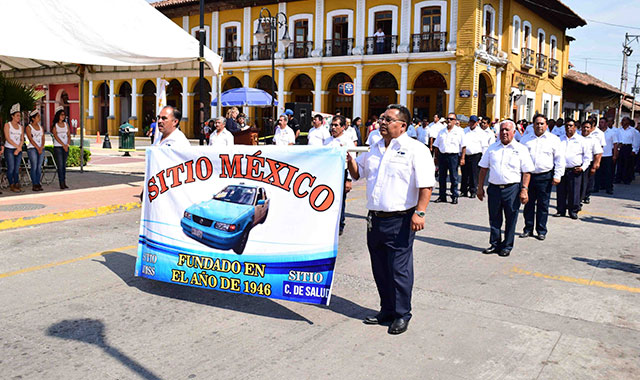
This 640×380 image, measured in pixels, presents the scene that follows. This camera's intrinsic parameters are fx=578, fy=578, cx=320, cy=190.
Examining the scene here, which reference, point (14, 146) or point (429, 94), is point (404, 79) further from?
point (14, 146)

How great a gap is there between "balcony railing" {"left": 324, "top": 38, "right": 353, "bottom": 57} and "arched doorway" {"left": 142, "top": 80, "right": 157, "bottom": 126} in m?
15.7

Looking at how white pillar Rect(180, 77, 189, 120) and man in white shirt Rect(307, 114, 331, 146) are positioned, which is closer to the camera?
man in white shirt Rect(307, 114, 331, 146)

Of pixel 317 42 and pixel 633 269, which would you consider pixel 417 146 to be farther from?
pixel 317 42

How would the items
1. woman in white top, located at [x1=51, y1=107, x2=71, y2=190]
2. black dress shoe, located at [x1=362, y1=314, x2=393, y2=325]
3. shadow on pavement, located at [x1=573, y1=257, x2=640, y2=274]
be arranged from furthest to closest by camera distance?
Answer: woman in white top, located at [x1=51, y1=107, x2=71, y2=190]
shadow on pavement, located at [x1=573, y1=257, x2=640, y2=274]
black dress shoe, located at [x1=362, y1=314, x2=393, y2=325]

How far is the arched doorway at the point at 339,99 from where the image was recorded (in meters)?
36.0

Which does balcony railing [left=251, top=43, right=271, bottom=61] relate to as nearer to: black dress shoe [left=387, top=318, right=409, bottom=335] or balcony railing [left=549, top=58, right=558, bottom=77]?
balcony railing [left=549, top=58, right=558, bottom=77]

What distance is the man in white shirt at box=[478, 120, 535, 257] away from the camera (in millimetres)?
7699

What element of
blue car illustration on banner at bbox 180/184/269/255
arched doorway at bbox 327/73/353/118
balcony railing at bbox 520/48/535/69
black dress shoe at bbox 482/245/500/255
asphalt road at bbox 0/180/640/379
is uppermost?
balcony railing at bbox 520/48/535/69

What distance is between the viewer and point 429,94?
35656mm

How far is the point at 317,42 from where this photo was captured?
3534cm

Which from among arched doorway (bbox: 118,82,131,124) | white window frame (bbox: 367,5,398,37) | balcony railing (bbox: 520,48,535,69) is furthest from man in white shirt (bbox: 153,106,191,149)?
arched doorway (bbox: 118,82,131,124)

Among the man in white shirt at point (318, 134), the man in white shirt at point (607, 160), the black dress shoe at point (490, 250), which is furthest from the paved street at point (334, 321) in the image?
the man in white shirt at point (607, 160)

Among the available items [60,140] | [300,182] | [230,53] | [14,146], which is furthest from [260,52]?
[300,182]

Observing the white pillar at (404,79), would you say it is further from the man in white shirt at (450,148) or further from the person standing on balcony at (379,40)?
the man in white shirt at (450,148)
